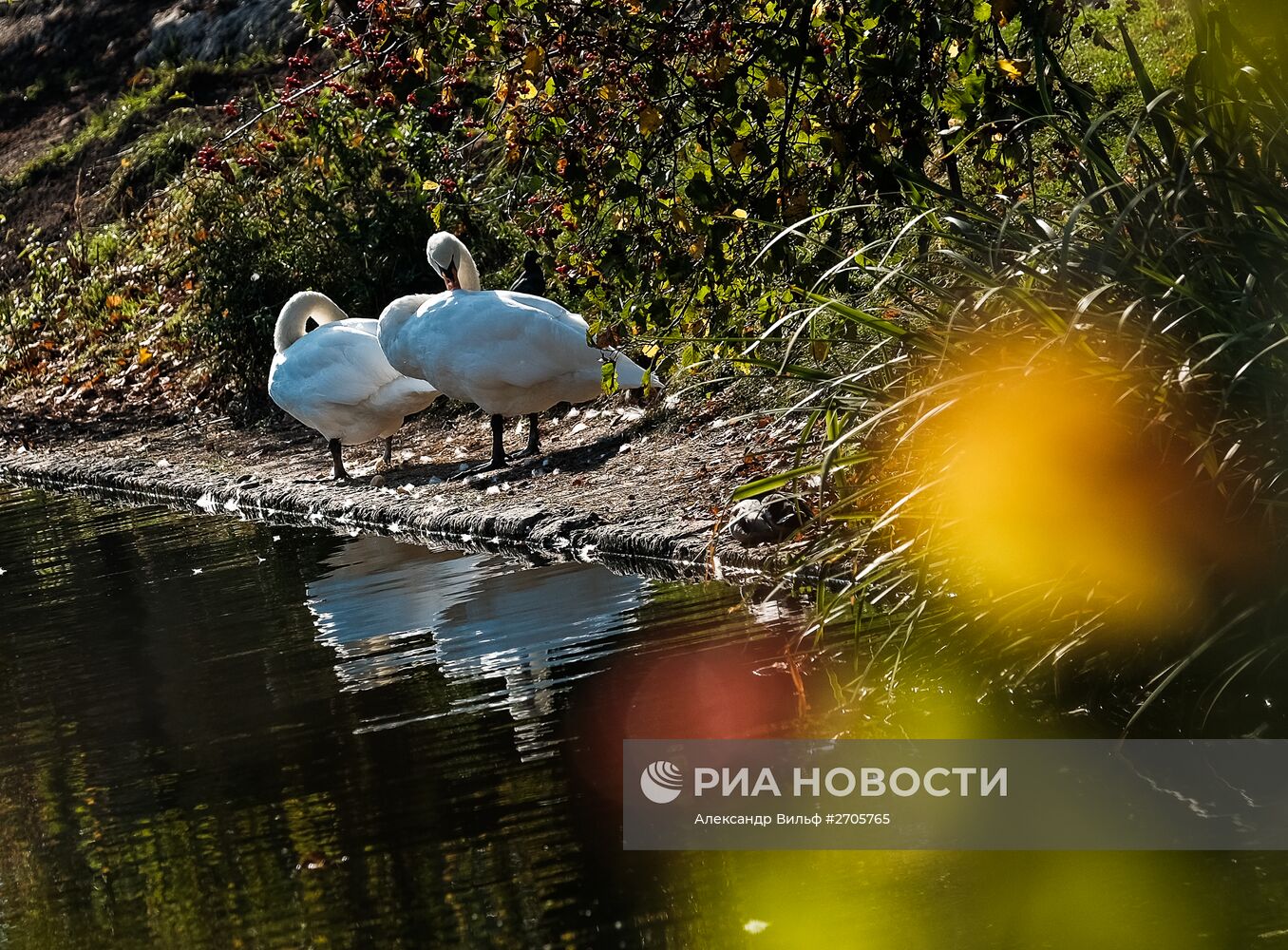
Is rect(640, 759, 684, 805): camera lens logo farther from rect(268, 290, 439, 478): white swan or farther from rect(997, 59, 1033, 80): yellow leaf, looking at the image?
rect(268, 290, 439, 478): white swan

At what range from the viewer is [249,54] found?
2762 cm

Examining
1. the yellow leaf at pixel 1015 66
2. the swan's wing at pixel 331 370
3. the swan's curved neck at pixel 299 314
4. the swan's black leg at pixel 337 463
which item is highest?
the yellow leaf at pixel 1015 66

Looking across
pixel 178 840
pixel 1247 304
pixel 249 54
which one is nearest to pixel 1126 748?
pixel 1247 304

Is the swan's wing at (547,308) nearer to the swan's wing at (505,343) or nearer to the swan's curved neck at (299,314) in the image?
the swan's wing at (505,343)

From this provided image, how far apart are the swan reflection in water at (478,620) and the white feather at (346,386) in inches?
101

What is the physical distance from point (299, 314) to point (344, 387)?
1769 millimetres

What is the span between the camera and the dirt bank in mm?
7648

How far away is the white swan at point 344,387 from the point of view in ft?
36.3

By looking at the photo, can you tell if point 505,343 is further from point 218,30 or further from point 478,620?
point 218,30

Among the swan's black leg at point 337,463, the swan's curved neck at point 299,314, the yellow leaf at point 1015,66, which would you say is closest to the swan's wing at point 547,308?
the swan's black leg at point 337,463

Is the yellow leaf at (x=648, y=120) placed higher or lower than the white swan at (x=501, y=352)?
higher

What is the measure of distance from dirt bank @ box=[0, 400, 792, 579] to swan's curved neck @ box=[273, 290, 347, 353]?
865 millimetres

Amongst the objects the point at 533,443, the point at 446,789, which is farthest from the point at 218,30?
the point at 446,789

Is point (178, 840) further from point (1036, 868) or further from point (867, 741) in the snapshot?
point (1036, 868)
